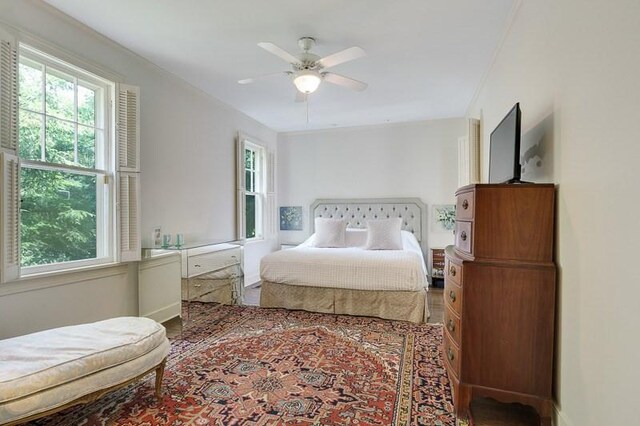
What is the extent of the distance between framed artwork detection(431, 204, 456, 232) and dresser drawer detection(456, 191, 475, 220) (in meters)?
3.38

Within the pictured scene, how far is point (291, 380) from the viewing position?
2.23 metres

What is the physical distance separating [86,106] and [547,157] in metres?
3.61

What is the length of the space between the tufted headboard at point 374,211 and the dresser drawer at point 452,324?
11.0ft

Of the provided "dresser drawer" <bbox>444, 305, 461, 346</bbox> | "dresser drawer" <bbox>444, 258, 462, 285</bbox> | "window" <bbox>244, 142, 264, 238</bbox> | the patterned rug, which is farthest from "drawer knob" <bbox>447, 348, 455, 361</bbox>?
"window" <bbox>244, 142, 264, 238</bbox>

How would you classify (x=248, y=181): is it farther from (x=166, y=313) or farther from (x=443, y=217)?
(x=443, y=217)

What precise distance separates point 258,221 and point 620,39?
16.8 feet

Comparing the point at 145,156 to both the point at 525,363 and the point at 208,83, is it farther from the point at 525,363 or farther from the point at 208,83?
the point at 525,363

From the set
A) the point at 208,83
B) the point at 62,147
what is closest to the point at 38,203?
the point at 62,147

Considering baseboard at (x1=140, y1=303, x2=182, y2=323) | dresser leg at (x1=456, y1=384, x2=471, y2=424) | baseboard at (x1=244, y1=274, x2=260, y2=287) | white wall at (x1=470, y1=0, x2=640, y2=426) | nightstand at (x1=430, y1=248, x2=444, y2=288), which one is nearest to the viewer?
white wall at (x1=470, y1=0, x2=640, y2=426)

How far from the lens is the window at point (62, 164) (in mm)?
2383

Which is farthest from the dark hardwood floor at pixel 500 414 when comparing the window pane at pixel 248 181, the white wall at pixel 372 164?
the window pane at pixel 248 181

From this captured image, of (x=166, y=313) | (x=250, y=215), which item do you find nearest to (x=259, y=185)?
(x=250, y=215)

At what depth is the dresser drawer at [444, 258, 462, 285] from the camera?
73.8 inches

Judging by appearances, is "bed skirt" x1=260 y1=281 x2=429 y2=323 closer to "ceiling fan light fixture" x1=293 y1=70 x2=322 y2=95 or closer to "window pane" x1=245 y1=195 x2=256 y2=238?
"window pane" x1=245 y1=195 x2=256 y2=238
